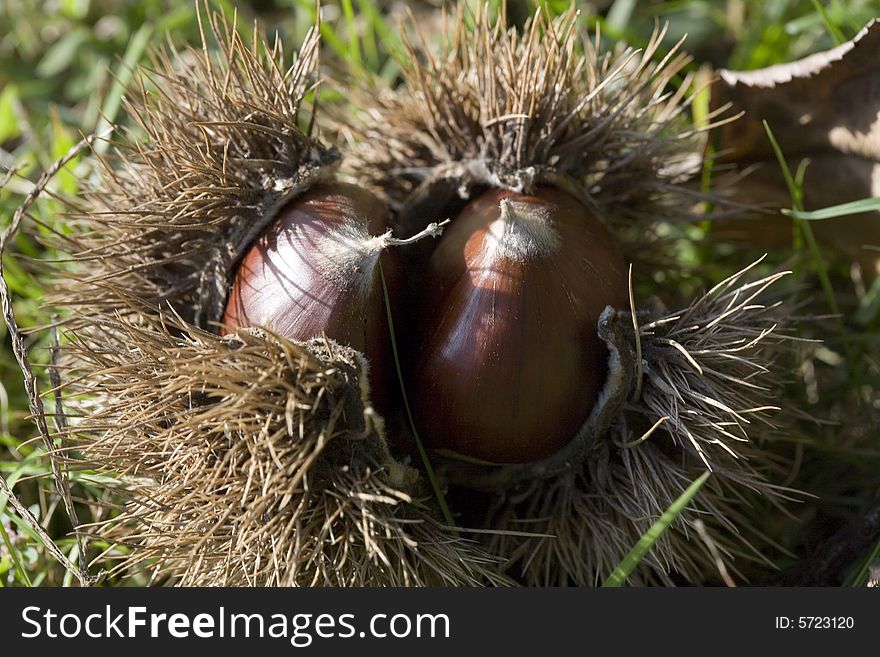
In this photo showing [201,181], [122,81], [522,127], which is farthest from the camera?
[122,81]

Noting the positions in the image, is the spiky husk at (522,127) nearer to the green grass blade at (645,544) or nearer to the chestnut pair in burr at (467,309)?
the chestnut pair in burr at (467,309)

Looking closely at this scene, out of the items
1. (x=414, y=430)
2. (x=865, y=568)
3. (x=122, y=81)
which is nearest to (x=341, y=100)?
(x=122, y=81)

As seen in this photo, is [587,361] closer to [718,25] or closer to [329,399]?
[329,399]

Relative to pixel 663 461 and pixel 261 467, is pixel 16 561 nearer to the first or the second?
pixel 261 467

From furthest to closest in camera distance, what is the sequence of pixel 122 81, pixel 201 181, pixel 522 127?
pixel 122 81, pixel 522 127, pixel 201 181

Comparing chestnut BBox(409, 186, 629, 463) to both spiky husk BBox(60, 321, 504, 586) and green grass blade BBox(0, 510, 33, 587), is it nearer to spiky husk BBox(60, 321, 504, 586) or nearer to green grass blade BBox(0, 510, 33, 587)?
spiky husk BBox(60, 321, 504, 586)

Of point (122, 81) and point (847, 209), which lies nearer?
point (847, 209)

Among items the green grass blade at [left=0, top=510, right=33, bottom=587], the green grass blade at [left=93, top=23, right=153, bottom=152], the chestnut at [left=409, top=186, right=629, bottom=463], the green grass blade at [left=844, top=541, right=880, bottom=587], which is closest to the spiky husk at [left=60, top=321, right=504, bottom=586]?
the chestnut at [left=409, top=186, right=629, bottom=463]

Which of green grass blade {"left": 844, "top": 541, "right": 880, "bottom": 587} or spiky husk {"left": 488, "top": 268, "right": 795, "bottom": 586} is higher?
spiky husk {"left": 488, "top": 268, "right": 795, "bottom": 586}
